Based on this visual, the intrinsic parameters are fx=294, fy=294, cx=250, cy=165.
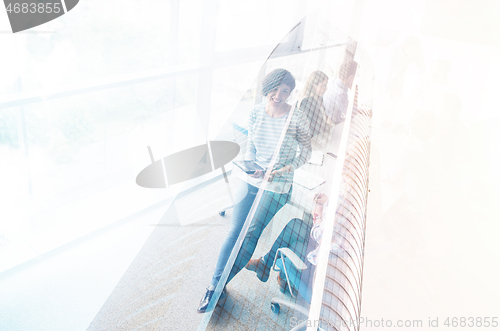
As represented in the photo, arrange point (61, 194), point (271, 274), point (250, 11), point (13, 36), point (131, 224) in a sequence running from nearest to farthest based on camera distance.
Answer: point (271, 274) → point (13, 36) → point (61, 194) → point (131, 224) → point (250, 11)

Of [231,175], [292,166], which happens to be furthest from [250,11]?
[292,166]

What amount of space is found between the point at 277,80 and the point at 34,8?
1.34 meters

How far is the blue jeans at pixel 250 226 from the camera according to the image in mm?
510

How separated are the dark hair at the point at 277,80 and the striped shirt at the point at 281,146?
88 mm

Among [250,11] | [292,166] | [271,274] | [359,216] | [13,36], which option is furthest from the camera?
[250,11]

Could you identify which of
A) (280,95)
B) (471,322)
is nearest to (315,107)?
(280,95)

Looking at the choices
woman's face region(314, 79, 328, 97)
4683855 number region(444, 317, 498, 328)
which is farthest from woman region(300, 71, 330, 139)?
4683855 number region(444, 317, 498, 328)

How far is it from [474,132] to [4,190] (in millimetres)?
2401

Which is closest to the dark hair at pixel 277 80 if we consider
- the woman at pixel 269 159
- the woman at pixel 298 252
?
the woman at pixel 269 159

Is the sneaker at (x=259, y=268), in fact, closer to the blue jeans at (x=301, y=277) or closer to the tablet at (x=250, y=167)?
the blue jeans at (x=301, y=277)

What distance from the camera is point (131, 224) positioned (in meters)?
2.01

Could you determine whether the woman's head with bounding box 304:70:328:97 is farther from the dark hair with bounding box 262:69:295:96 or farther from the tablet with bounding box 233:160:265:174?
Answer: the tablet with bounding box 233:160:265:174

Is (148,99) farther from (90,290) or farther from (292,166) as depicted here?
(292,166)

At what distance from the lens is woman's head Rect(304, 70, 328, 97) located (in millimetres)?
831
